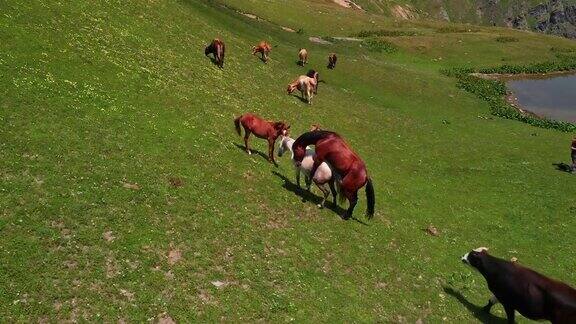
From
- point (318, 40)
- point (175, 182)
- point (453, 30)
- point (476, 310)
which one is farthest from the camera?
point (453, 30)

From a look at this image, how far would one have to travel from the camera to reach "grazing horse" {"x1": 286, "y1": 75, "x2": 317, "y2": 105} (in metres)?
37.2

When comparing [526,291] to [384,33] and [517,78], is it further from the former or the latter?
[384,33]

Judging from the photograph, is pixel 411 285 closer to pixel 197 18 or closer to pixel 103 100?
pixel 103 100

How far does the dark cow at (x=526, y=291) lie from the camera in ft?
49.7

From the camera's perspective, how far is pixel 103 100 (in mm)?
23500

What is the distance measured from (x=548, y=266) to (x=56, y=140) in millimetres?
22651

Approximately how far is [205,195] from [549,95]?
192 ft

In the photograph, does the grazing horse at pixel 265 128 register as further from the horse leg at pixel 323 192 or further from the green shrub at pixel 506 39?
the green shrub at pixel 506 39

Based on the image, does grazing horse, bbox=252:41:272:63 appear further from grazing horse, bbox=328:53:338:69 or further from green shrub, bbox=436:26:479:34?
green shrub, bbox=436:26:479:34

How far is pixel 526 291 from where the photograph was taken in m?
16.2

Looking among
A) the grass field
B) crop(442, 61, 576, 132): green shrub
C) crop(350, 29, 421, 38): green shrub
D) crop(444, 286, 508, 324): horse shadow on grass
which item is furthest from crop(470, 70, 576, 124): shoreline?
crop(444, 286, 508, 324): horse shadow on grass

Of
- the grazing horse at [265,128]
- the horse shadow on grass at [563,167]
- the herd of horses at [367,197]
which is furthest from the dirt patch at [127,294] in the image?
the horse shadow on grass at [563,167]

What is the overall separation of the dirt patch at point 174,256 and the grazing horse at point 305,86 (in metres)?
23.4

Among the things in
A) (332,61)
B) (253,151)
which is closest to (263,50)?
(332,61)
